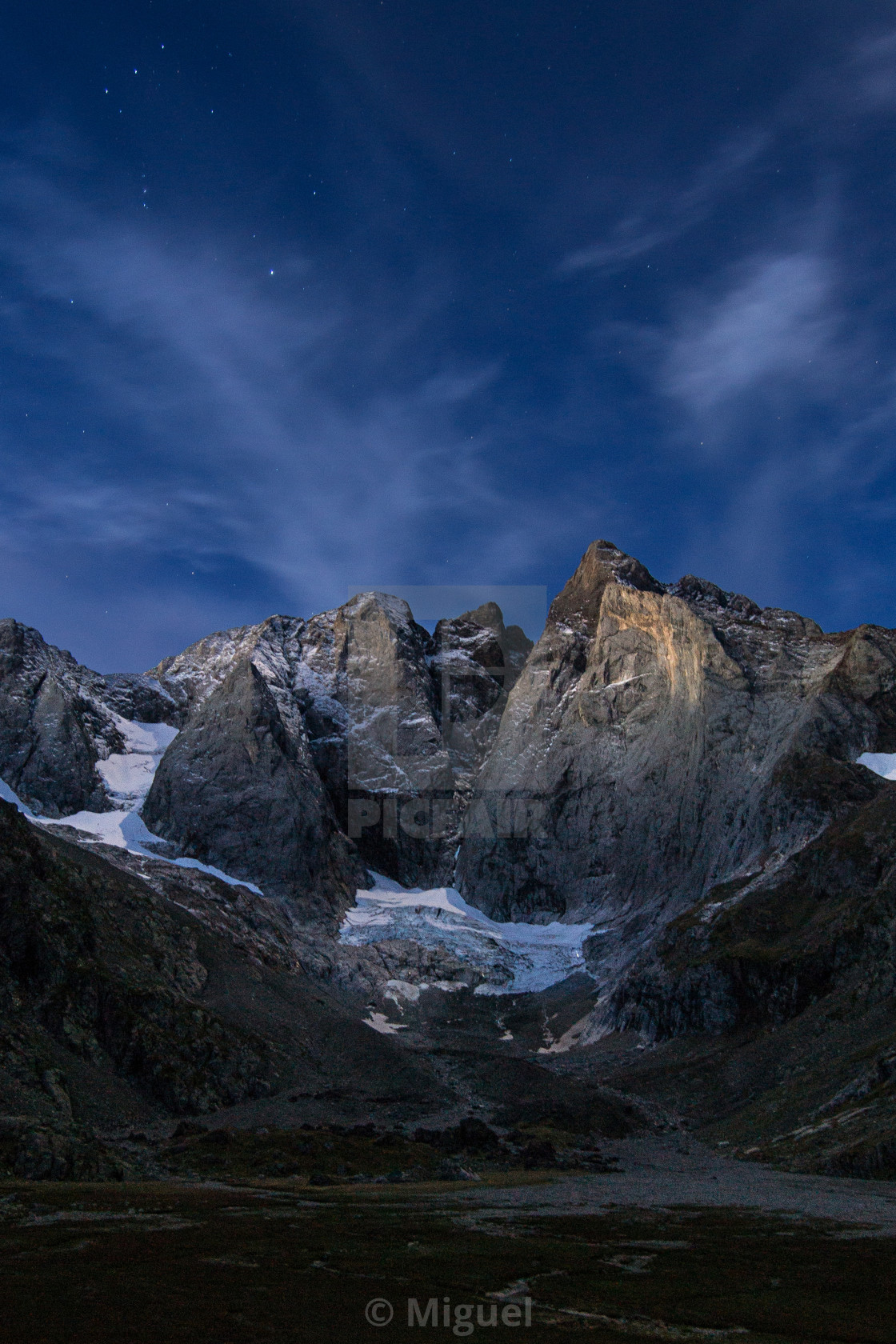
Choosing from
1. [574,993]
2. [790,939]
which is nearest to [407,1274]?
[790,939]

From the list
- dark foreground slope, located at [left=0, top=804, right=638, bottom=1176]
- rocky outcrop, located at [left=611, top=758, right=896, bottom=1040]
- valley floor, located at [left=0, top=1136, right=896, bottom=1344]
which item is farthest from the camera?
rocky outcrop, located at [left=611, top=758, right=896, bottom=1040]

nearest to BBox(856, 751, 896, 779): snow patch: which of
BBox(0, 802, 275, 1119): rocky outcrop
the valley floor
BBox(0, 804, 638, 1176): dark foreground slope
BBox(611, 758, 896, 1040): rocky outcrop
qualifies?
BBox(611, 758, 896, 1040): rocky outcrop

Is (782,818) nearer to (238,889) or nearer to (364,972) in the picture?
(364,972)

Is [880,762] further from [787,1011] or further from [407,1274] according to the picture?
[407,1274]

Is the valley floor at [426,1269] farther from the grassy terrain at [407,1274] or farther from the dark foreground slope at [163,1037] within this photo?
the dark foreground slope at [163,1037]

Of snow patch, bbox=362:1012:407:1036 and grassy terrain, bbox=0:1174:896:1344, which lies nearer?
grassy terrain, bbox=0:1174:896:1344

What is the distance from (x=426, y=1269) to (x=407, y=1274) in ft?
3.58

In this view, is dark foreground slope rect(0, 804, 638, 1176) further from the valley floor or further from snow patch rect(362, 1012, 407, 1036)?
the valley floor

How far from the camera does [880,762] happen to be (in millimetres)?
170625

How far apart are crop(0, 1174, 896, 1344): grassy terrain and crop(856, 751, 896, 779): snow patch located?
150m

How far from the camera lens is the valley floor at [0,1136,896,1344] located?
14.7 metres

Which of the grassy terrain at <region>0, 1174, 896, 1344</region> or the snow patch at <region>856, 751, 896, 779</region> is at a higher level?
the snow patch at <region>856, 751, 896, 779</region>

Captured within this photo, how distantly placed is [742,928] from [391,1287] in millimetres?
129278

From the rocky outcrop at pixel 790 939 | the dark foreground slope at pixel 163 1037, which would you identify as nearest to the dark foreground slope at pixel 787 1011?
the rocky outcrop at pixel 790 939
